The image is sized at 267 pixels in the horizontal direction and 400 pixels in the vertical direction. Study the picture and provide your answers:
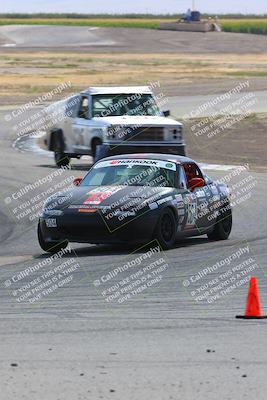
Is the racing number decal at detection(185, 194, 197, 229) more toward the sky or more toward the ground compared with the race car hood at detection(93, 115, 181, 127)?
more toward the sky

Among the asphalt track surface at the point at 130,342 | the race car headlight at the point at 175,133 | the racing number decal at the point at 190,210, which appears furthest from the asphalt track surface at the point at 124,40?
the asphalt track surface at the point at 130,342

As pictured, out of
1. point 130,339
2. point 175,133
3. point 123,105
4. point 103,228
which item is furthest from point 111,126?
point 130,339

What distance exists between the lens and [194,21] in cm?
12075

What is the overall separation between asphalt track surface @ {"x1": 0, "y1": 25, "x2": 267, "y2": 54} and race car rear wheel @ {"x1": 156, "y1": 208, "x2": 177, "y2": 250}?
3090 inches

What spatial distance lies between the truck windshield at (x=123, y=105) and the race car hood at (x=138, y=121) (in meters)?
0.23

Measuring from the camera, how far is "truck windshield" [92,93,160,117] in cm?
2450

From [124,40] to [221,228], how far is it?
8972cm

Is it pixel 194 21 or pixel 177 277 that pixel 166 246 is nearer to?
pixel 177 277

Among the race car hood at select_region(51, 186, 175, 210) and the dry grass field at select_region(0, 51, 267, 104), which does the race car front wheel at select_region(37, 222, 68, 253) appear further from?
the dry grass field at select_region(0, 51, 267, 104)

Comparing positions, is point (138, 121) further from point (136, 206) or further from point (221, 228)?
point (136, 206)

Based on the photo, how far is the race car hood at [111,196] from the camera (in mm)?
14133

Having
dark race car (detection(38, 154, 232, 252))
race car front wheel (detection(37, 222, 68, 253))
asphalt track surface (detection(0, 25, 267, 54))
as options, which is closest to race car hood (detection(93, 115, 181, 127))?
dark race car (detection(38, 154, 232, 252))

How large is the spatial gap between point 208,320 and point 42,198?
430 inches

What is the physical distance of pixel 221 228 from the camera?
15.9m
